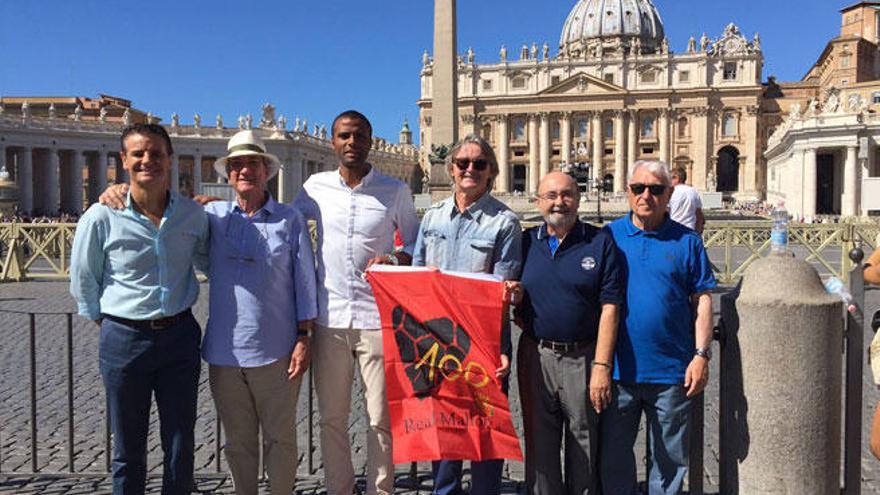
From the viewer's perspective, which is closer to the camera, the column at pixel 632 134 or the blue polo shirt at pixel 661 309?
the blue polo shirt at pixel 661 309

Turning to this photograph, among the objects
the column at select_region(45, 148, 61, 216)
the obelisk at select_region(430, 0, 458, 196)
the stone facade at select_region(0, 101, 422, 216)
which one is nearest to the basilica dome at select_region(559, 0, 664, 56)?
the stone facade at select_region(0, 101, 422, 216)

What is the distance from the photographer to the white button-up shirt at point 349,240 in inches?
152

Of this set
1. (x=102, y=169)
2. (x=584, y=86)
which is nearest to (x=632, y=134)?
(x=584, y=86)

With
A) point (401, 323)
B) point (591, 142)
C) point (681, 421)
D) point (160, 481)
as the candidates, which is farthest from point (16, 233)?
point (591, 142)

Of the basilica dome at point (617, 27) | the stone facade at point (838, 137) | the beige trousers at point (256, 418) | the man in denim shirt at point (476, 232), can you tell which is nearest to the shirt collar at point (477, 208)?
the man in denim shirt at point (476, 232)

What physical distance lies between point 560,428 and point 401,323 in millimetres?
973

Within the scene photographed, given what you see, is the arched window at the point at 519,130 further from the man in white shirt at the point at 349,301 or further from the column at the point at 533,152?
the man in white shirt at the point at 349,301

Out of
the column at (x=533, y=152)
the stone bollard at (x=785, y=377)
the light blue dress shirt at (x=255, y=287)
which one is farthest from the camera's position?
the column at (x=533, y=152)

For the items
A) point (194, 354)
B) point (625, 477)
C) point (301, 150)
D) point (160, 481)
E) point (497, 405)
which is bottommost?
point (160, 481)

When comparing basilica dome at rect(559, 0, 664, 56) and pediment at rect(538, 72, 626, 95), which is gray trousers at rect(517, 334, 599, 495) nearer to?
pediment at rect(538, 72, 626, 95)

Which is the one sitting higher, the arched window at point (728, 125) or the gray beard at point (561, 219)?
the arched window at point (728, 125)

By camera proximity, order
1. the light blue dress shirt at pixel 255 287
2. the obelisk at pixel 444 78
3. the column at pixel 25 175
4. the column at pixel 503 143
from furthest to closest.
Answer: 1. the column at pixel 503 143
2. the column at pixel 25 175
3. the obelisk at pixel 444 78
4. the light blue dress shirt at pixel 255 287

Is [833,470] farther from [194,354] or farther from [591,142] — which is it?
[591,142]

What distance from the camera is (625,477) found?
3.54m
